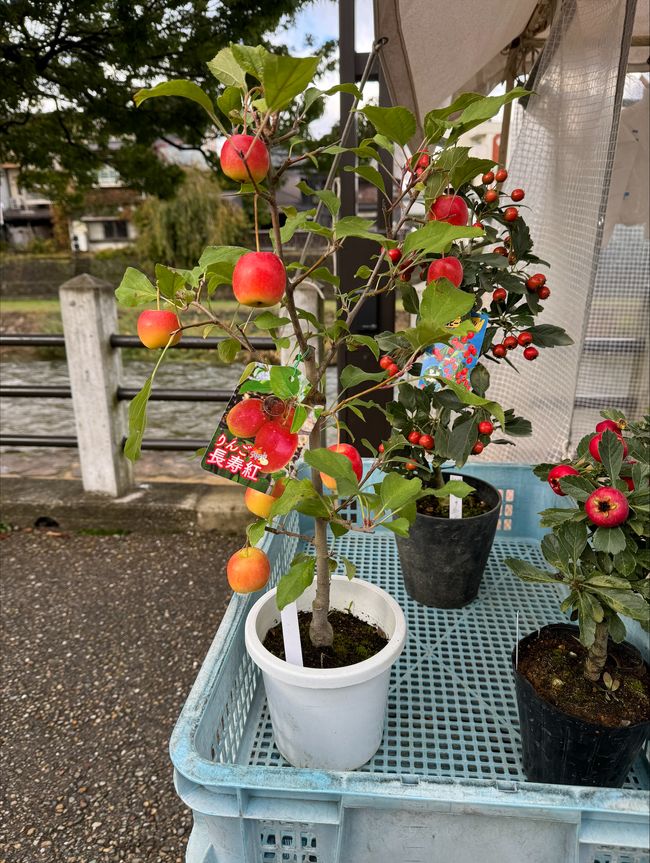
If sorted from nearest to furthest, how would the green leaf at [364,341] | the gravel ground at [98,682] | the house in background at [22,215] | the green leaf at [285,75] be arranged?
the green leaf at [285,75] → the green leaf at [364,341] → the gravel ground at [98,682] → the house in background at [22,215]

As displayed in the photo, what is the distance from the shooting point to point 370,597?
3.45 feet

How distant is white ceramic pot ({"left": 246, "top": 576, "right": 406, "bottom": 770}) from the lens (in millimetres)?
825

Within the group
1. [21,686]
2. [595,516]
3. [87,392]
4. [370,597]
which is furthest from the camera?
[87,392]

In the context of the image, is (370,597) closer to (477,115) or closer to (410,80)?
(477,115)

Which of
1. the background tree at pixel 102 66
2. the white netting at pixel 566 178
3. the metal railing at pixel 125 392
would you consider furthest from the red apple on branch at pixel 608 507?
the background tree at pixel 102 66

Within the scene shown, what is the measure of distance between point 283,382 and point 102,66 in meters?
4.37

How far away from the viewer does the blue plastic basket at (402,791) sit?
588mm

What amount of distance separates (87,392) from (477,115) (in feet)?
7.15

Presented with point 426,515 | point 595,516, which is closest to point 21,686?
point 426,515

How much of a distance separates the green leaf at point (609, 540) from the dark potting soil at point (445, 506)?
559 millimetres

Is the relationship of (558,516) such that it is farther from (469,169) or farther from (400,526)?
(469,169)

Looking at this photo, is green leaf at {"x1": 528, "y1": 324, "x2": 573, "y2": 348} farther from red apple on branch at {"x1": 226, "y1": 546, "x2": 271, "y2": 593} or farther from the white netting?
red apple on branch at {"x1": 226, "y1": 546, "x2": 271, "y2": 593}

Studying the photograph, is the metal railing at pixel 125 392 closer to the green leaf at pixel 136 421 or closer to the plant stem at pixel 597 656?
the green leaf at pixel 136 421

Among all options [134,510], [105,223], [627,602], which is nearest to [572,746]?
[627,602]
